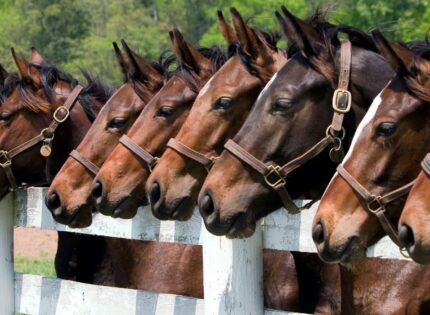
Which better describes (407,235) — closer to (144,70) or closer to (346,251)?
(346,251)

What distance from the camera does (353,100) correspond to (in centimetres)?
453

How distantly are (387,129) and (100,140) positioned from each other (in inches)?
99.9

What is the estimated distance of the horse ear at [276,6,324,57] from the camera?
459 centimetres

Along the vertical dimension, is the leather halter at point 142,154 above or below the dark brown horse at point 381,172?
above

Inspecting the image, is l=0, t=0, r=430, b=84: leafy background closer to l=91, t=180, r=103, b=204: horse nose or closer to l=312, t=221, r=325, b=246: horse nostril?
l=91, t=180, r=103, b=204: horse nose

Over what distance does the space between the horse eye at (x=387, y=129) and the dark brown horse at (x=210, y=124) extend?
110 centimetres

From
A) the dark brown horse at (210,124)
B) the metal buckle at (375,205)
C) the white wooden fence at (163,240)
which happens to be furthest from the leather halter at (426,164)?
the dark brown horse at (210,124)

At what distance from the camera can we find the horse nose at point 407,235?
12.1ft

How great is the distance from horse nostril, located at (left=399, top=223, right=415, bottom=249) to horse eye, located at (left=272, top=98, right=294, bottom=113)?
1044 mm

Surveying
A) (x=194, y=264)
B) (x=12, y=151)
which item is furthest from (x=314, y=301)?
(x=12, y=151)

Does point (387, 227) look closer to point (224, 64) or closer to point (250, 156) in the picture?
point (250, 156)

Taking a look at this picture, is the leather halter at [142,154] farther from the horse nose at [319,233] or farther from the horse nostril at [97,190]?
the horse nose at [319,233]

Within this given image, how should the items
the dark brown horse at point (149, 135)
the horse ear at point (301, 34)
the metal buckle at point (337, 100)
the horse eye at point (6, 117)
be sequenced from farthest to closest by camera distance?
the horse eye at point (6, 117)
the dark brown horse at point (149, 135)
the horse ear at point (301, 34)
the metal buckle at point (337, 100)

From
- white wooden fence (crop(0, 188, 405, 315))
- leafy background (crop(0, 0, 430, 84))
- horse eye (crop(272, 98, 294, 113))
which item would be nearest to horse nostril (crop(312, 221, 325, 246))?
white wooden fence (crop(0, 188, 405, 315))
